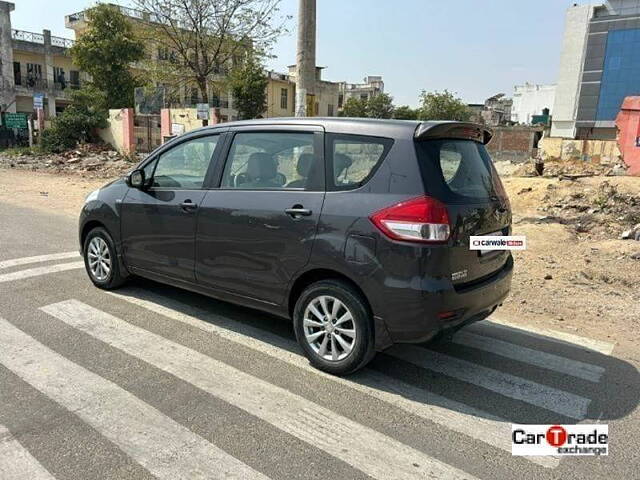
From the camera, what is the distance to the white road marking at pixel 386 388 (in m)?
3.24

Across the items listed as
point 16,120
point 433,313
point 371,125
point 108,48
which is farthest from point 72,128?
point 433,313

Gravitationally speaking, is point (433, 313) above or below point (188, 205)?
below

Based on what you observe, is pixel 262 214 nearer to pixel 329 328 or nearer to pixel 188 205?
pixel 188 205

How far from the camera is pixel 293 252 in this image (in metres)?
3.92

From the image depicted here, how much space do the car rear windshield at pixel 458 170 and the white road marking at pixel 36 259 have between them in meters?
5.61

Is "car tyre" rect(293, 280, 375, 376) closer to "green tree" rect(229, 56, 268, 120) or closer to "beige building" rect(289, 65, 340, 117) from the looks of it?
"green tree" rect(229, 56, 268, 120)

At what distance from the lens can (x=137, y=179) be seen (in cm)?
518

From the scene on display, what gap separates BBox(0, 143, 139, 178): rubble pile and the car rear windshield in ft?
56.6

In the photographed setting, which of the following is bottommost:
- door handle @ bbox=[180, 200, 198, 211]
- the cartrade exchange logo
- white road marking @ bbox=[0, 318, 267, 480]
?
white road marking @ bbox=[0, 318, 267, 480]

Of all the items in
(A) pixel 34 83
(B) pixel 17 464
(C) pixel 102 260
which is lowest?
(B) pixel 17 464

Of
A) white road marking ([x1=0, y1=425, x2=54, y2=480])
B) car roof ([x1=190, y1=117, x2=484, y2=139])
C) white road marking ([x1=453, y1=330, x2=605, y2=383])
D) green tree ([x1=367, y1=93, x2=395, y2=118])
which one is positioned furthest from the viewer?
green tree ([x1=367, y1=93, x2=395, y2=118])

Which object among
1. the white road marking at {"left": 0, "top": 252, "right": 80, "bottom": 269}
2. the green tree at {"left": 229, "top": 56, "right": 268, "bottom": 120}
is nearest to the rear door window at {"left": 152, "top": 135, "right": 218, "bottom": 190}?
the white road marking at {"left": 0, "top": 252, "right": 80, "bottom": 269}

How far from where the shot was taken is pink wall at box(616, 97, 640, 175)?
46.4 ft

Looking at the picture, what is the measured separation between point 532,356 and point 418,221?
6.22ft
